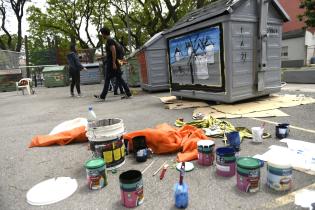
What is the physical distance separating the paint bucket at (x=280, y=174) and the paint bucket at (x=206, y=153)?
2.37 ft

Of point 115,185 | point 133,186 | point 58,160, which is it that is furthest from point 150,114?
point 133,186

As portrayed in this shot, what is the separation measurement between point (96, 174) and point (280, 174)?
1723mm

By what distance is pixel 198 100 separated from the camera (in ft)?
23.8

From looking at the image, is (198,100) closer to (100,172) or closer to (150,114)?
(150,114)

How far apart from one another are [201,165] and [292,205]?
1088 millimetres

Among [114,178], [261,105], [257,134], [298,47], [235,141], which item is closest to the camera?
[114,178]

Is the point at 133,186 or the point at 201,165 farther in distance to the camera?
the point at 201,165

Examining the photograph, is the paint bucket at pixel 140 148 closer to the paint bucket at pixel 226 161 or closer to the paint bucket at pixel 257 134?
the paint bucket at pixel 226 161

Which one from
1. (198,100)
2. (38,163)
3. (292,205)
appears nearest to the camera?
(292,205)

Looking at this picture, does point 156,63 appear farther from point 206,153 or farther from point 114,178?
point 114,178

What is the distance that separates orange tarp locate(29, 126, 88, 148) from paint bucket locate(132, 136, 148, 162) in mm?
1210

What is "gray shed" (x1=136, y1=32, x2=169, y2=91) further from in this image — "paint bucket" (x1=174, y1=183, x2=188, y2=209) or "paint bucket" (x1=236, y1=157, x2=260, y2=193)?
"paint bucket" (x1=174, y1=183, x2=188, y2=209)

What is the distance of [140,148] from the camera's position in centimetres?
342

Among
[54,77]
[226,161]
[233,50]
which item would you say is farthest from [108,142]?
[54,77]
